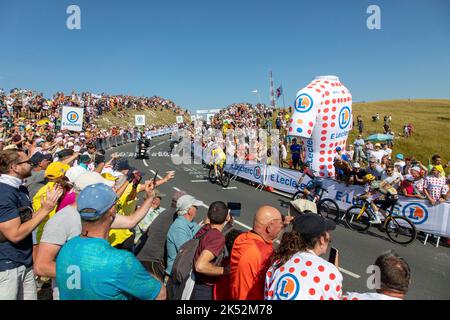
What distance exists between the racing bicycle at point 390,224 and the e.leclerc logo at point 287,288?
638 centimetres

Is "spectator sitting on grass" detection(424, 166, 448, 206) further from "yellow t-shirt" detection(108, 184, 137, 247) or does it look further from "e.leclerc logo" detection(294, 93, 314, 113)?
"yellow t-shirt" detection(108, 184, 137, 247)

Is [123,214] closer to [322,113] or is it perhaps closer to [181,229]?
[181,229]

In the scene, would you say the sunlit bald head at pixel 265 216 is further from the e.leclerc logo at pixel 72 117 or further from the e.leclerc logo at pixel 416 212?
the e.leclerc logo at pixel 72 117

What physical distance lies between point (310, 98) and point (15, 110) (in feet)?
85.4

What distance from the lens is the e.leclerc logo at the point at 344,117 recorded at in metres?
9.32

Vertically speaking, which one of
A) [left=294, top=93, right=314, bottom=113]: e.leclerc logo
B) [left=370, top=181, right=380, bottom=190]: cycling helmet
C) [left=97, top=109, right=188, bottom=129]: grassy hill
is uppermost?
[left=97, top=109, right=188, bottom=129]: grassy hill

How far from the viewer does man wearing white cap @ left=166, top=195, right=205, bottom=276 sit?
12.2ft

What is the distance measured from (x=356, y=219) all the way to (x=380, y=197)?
3.36 ft

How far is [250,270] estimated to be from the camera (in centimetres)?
259

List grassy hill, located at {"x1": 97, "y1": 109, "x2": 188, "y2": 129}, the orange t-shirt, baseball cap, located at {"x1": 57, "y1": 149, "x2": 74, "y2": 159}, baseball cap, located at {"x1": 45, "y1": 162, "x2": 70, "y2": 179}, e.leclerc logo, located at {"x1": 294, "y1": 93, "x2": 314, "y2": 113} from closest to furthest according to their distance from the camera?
the orange t-shirt → baseball cap, located at {"x1": 45, "y1": 162, "x2": 70, "y2": 179} → baseball cap, located at {"x1": 57, "y1": 149, "x2": 74, "y2": 159} → e.leclerc logo, located at {"x1": 294, "y1": 93, "x2": 314, "y2": 113} → grassy hill, located at {"x1": 97, "y1": 109, "x2": 188, "y2": 129}

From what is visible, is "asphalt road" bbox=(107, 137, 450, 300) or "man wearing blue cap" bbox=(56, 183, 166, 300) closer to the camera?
"man wearing blue cap" bbox=(56, 183, 166, 300)

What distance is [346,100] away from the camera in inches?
368

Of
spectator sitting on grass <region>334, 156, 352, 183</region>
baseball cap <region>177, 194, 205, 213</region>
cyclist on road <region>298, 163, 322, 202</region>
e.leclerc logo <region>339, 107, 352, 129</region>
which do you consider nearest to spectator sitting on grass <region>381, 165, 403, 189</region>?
spectator sitting on grass <region>334, 156, 352, 183</region>
